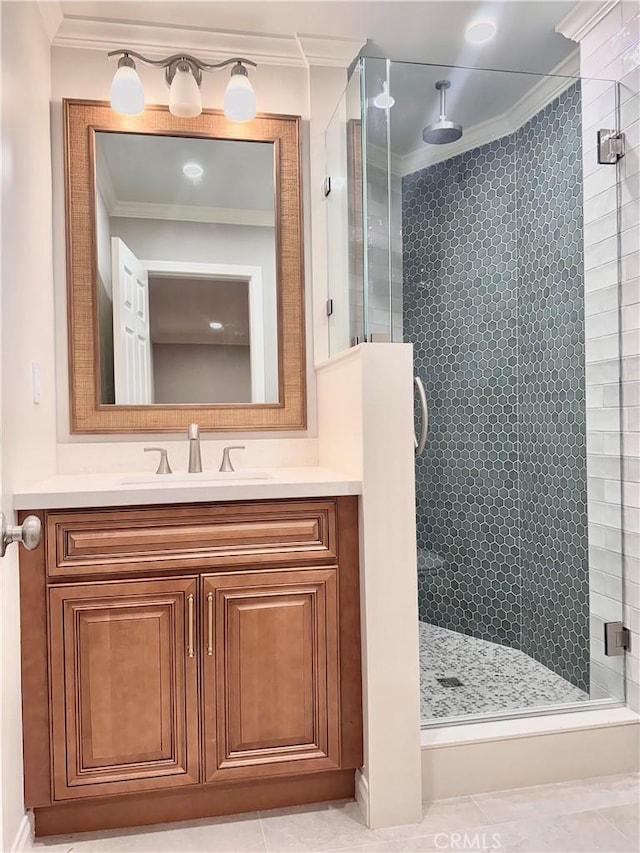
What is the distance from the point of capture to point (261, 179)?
2.30m

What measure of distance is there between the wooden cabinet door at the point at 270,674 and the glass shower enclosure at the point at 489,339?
416mm

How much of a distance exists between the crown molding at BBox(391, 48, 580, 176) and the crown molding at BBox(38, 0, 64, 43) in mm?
1207

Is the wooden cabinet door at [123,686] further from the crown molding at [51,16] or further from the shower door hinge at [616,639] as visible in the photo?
the crown molding at [51,16]

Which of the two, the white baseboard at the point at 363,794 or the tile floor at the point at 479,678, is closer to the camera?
the white baseboard at the point at 363,794

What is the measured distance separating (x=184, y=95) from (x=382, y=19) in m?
0.73

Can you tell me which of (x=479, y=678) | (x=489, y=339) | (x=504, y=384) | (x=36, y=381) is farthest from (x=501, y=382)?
(x=36, y=381)

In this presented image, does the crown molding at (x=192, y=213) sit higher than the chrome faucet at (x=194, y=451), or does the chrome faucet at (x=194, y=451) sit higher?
the crown molding at (x=192, y=213)

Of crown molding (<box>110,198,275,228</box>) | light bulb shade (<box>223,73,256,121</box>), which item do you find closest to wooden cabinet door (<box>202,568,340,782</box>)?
crown molding (<box>110,198,275,228</box>)

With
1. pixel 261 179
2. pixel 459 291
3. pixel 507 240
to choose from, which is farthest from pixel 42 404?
pixel 507 240

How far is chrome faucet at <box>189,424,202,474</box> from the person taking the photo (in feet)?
7.01

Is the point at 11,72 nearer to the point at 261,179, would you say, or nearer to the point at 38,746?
the point at 261,179

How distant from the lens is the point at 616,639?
203 centimetres

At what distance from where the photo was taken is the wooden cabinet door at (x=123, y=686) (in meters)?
1.61

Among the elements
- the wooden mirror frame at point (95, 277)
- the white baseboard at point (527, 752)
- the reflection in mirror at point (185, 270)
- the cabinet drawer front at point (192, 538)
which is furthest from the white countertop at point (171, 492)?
the white baseboard at point (527, 752)
